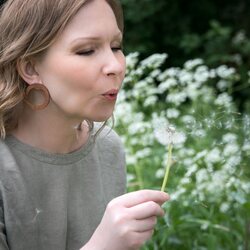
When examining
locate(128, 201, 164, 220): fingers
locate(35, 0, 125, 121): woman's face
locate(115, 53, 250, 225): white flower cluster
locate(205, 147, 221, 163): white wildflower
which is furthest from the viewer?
locate(205, 147, 221, 163): white wildflower

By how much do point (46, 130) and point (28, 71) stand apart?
0.14 metres

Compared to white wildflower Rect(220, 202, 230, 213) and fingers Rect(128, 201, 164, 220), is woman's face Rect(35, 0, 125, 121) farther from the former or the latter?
white wildflower Rect(220, 202, 230, 213)

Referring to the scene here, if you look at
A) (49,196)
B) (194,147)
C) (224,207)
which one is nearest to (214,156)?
(224,207)

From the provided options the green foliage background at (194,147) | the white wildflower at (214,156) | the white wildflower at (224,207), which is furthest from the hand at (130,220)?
the white wildflower at (224,207)

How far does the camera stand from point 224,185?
2.52m

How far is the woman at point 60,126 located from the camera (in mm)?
1428

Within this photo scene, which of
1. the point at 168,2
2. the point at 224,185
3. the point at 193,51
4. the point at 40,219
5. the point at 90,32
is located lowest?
the point at 193,51

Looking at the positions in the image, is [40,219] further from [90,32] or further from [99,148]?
[90,32]

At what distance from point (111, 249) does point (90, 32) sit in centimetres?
45

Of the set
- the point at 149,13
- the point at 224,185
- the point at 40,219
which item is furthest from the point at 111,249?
the point at 149,13

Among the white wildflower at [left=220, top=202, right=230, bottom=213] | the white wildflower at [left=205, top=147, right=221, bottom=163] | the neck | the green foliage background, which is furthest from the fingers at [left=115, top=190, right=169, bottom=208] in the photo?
the white wildflower at [left=220, top=202, right=230, bottom=213]

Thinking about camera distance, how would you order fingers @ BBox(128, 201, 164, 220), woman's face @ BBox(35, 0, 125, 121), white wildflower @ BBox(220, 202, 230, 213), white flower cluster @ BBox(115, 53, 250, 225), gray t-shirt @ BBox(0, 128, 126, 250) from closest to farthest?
fingers @ BBox(128, 201, 164, 220) < woman's face @ BBox(35, 0, 125, 121) < gray t-shirt @ BBox(0, 128, 126, 250) < white flower cluster @ BBox(115, 53, 250, 225) < white wildflower @ BBox(220, 202, 230, 213)

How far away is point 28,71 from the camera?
5.22ft

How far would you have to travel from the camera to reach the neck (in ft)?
5.32
